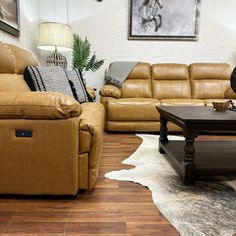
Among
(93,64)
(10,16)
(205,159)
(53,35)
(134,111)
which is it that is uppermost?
(10,16)

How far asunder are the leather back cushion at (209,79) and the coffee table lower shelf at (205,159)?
5.33 feet

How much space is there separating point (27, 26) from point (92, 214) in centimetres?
286

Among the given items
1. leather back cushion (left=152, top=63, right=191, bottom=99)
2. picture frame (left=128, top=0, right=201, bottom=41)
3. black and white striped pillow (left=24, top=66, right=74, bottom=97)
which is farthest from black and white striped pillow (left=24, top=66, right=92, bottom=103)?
picture frame (left=128, top=0, right=201, bottom=41)

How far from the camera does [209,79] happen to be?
3.90 metres

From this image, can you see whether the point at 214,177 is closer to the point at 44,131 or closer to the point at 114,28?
the point at 44,131

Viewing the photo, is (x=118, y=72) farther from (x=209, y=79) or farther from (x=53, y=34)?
(x=209, y=79)

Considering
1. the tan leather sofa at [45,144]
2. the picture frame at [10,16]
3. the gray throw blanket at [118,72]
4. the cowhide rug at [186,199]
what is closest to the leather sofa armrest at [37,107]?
the tan leather sofa at [45,144]

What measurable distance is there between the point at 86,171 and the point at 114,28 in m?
3.14

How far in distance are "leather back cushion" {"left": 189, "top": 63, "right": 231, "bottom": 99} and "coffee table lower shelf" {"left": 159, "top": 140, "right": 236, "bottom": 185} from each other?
1625mm

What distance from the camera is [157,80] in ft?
12.8

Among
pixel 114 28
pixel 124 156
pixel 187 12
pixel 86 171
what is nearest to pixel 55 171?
pixel 86 171

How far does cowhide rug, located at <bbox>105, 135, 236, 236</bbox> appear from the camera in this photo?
1.24 metres

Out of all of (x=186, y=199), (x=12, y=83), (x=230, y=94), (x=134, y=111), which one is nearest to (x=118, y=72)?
(x=134, y=111)

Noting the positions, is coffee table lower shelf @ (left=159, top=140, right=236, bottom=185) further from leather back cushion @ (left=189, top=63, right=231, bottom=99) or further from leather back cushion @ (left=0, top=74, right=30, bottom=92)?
leather back cushion @ (left=189, top=63, right=231, bottom=99)
